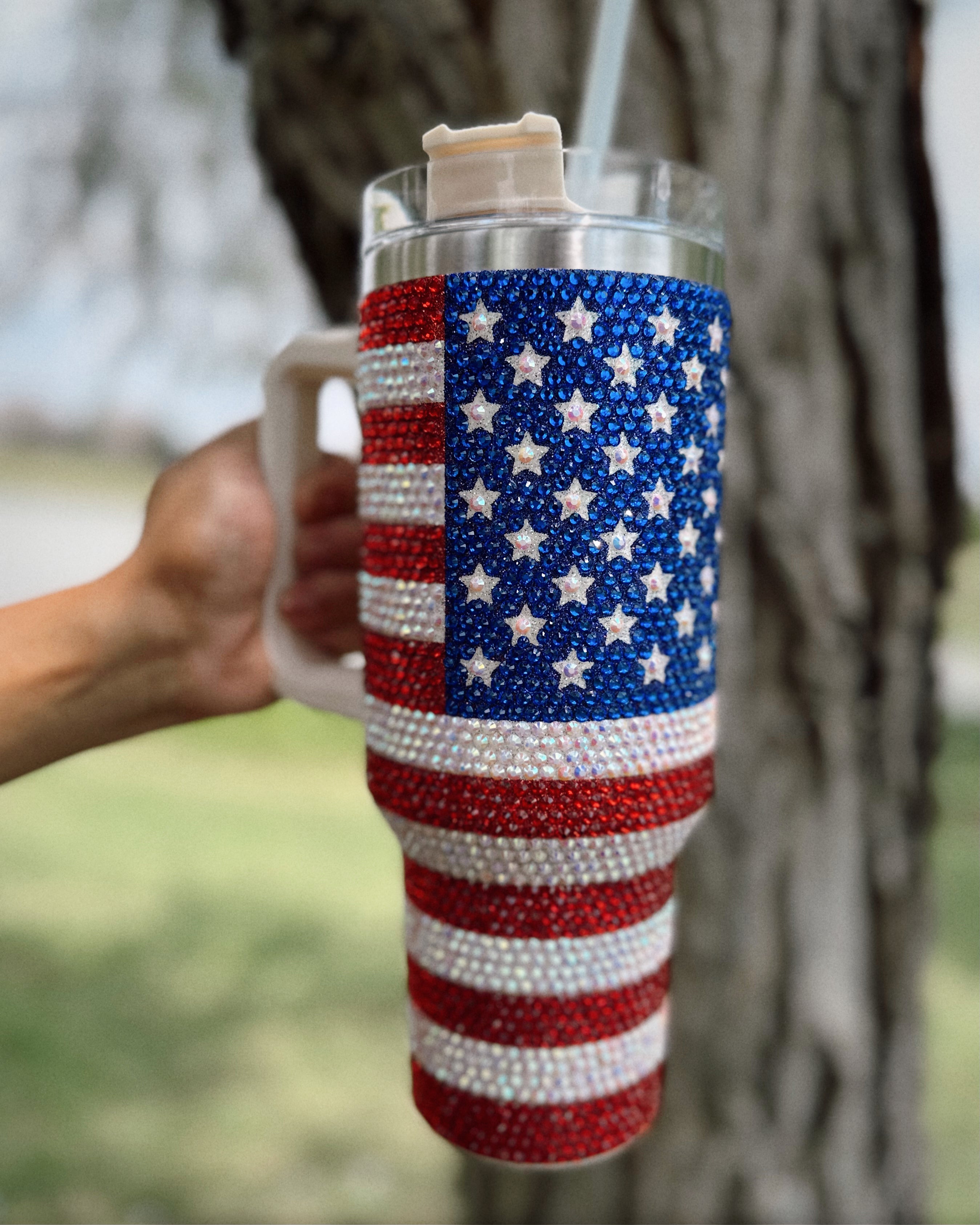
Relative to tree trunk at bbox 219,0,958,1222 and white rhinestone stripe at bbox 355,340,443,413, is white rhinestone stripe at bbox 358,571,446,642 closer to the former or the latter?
white rhinestone stripe at bbox 355,340,443,413

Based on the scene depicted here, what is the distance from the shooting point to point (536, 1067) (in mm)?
406

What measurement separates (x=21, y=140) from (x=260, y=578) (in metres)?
1.30

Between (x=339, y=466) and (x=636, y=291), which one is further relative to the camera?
(x=339, y=466)

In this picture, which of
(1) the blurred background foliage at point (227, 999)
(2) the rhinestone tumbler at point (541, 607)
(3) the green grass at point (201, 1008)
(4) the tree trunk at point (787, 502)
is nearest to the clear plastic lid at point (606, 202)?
(2) the rhinestone tumbler at point (541, 607)

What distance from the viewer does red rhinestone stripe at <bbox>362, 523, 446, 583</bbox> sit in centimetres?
36

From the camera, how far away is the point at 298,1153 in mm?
1313

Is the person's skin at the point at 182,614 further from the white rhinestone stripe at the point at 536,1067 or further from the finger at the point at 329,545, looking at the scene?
the white rhinestone stripe at the point at 536,1067

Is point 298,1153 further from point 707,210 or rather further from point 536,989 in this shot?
point 707,210

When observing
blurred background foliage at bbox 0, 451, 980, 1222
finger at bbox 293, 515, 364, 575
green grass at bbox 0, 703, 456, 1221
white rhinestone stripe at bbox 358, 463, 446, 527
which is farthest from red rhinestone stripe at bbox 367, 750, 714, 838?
green grass at bbox 0, 703, 456, 1221

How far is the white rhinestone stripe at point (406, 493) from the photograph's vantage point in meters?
0.36

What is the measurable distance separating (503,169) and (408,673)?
0.20m

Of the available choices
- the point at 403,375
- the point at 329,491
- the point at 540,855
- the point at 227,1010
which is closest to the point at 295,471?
the point at 329,491

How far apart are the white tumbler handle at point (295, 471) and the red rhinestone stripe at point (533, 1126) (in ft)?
0.62

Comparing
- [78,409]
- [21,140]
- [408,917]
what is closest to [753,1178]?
[408,917]
